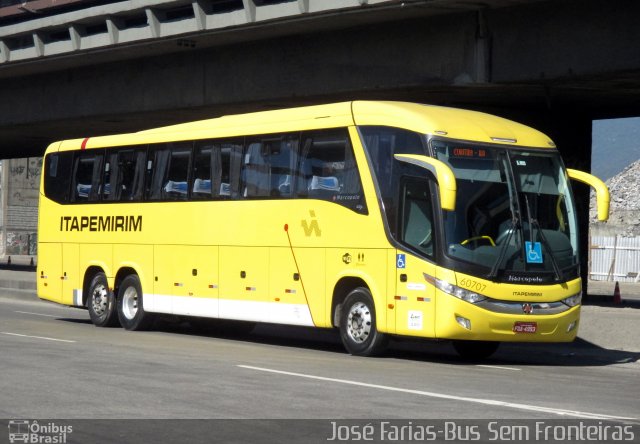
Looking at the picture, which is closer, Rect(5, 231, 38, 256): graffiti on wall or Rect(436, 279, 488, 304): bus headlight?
Rect(436, 279, 488, 304): bus headlight

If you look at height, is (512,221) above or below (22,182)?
below

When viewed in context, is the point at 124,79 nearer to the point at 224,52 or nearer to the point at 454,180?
the point at 224,52

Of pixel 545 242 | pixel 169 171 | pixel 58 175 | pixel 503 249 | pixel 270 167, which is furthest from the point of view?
pixel 58 175

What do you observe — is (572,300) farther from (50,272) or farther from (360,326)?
(50,272)

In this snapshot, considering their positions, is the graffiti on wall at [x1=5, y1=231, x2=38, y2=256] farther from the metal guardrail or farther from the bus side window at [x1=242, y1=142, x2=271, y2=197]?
the bus side window at [x1=242, y1=142, x2=271, y2=197]

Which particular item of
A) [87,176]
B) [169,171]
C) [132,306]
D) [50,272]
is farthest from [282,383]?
[50,272]

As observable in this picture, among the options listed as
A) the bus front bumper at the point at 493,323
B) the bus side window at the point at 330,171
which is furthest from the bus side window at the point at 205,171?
the bus front bumper at the point at 493,323

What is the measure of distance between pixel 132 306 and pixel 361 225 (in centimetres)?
676

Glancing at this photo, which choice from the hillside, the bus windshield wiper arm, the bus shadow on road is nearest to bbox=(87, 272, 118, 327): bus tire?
the bus shadow on road

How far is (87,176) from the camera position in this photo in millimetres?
24375

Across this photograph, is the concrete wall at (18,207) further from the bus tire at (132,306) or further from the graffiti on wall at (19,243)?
the bus tire at (132,306)

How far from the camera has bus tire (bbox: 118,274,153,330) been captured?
22.8m

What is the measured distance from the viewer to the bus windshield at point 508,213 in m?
16.8

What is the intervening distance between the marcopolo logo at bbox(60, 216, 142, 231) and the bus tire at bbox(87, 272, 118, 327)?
939 millimetres
